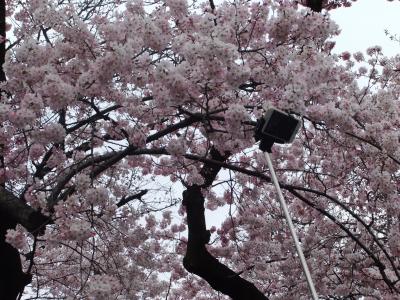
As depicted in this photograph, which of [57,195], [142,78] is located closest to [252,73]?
[142,78]

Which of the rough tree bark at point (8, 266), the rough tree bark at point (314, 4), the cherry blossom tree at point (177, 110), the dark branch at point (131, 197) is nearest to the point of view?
the cherry blossom tree at point (177, 110)

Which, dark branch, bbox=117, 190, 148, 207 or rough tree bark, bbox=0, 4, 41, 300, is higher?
dark branch, bbox=117, 190, 148, 207

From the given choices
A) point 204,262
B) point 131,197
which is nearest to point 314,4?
point 204,262

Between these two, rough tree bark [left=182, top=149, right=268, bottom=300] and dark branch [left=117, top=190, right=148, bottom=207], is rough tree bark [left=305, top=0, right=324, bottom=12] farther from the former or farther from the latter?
dark branch [left=117, top=190, right=148, bottom=207]

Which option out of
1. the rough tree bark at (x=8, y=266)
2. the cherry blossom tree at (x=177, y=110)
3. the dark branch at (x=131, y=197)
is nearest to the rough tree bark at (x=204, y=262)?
the cherry blossom tree at (x=177, y=110)

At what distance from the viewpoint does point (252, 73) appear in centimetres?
414

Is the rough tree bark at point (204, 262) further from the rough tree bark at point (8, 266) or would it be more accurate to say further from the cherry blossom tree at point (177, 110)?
the rough tree bark at point (8, 266)

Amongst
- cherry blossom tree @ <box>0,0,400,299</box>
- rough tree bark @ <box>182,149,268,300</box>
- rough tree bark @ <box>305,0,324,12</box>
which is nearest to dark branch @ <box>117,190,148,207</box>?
cherry blossom tree @ <box>0,0,400,299</box>

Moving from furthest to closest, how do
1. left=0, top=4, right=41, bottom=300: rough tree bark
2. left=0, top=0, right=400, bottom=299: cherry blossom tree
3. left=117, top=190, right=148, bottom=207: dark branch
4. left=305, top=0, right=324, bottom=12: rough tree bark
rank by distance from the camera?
left=117, top=190, right=148, bottom=207: dark branch, left=305, top=0, right=324, bottom=12: rough tree bark, left=0, top=4, right=41, bottom=300: rough tree bark, left=0, top=0, right=400, bottom=299: cherry blossom tree

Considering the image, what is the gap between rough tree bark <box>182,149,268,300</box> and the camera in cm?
509

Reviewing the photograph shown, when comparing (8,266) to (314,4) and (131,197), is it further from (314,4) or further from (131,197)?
(314,4)

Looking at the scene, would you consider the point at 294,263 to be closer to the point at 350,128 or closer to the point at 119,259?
the point at 119,259

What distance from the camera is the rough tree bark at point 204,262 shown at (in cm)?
509

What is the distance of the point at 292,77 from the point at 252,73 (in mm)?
452
